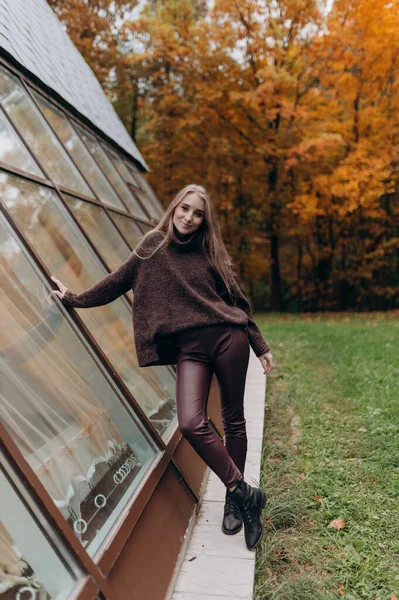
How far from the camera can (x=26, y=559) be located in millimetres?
1772

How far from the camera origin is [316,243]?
2050 cm

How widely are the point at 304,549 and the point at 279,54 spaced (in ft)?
48.0

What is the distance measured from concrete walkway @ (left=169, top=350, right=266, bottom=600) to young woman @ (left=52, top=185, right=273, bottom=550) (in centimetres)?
10

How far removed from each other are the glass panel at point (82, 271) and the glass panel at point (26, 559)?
5.31 feet

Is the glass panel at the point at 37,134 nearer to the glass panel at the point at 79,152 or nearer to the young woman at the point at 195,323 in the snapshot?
the glass panel at the point at 79,152

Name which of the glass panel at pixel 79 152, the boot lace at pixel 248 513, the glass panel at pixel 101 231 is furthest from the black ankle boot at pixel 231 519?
the glass panel at pixel 79 152

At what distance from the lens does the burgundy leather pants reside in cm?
261

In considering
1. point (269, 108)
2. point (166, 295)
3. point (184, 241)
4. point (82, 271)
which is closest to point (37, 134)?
point (82, 271)

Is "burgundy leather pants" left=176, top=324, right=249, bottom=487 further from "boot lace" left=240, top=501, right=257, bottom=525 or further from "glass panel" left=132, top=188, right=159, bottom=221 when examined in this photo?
"glass panel" left=132, top=188, right=159, bottom=221

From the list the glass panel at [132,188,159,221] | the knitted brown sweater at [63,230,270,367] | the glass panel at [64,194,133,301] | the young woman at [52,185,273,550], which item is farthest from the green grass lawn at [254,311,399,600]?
the glass panel at [132,188,159,221]

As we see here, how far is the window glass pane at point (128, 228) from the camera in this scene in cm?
546

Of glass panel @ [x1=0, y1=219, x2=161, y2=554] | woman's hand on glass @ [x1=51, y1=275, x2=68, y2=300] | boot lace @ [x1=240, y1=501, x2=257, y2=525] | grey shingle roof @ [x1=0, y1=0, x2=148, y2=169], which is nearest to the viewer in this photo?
glass panel @ [x1=0, y1=219, x2=161, y2=554]

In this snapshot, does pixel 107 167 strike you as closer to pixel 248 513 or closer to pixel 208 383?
pixel 208 383

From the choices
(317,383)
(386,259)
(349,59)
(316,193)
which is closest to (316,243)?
(386,259)
